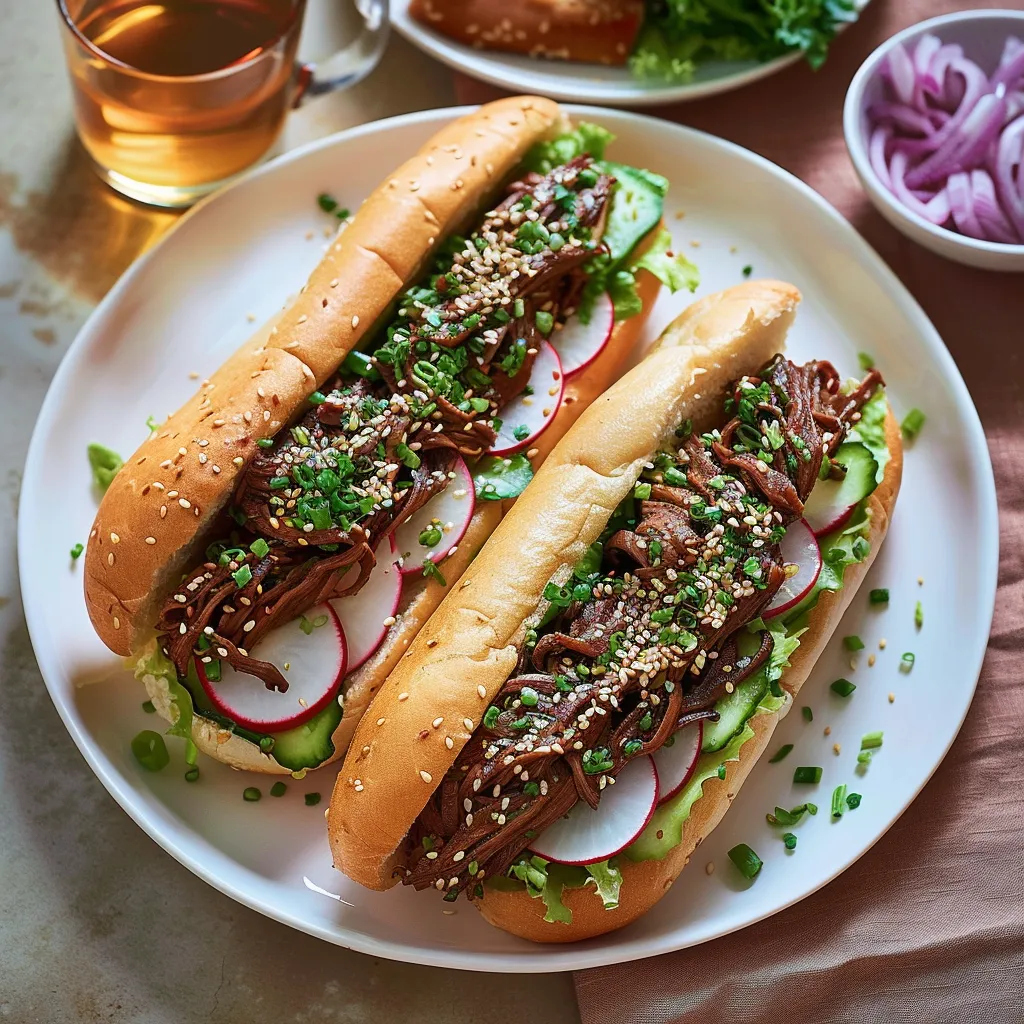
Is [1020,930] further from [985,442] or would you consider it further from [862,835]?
[985,442]

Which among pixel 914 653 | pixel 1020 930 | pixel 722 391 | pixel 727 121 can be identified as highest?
pixel 727 121

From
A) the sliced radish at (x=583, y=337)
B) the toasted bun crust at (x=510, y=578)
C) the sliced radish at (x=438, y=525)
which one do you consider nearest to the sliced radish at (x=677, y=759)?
the toasted bun crust at (x=510, y=578)

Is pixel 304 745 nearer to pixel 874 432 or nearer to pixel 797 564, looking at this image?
pixel 797 564

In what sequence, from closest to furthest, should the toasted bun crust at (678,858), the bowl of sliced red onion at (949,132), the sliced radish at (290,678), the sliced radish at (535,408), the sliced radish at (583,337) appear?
the toasted bun crust at (678,858)
the sliced radish at (290,678)
the sliced radish at (535,408)
the sliced radish at (583,337)
the bowl of sliced red onion at (949,132)

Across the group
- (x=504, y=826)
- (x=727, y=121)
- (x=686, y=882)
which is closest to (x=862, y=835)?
(x=686, y=882)

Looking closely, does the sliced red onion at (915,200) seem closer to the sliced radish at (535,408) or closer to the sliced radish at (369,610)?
the sliced radish at (535,408)

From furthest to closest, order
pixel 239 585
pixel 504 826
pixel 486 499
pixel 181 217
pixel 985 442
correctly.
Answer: pixel 181 217 < pixel 985 442 < pixel 486 499 < pixel 239 585 < pixel 504 826

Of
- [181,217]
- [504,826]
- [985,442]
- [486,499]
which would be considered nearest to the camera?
[504,826]
